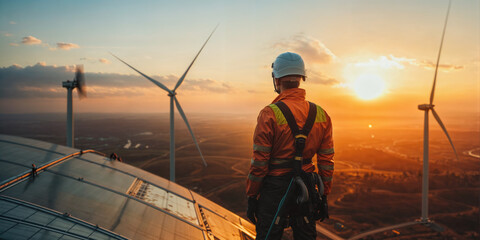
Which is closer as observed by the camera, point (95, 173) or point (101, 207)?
point (101, 207)

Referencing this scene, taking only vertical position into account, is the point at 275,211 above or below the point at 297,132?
below

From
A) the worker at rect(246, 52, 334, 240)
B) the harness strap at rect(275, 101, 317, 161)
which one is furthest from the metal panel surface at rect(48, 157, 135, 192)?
the harness strap at rect(275, 101, 317, 161)

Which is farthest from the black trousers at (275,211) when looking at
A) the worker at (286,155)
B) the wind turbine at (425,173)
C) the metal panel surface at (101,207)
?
the wind turbine at (425,173)

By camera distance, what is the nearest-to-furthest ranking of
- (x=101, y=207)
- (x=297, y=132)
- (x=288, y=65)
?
(x=297, y=132) → (x=288, y=65) → (x=101, y=207)

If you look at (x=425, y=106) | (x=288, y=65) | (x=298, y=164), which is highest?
(x=425, y=106)

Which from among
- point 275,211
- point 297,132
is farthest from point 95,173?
point 297,132

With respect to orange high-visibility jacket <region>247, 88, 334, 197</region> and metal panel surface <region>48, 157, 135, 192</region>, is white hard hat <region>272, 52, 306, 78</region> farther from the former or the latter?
metal panel surface <region>48, 157, 135, 192</region>

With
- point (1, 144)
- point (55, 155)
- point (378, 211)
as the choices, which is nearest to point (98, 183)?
point (55, 155)

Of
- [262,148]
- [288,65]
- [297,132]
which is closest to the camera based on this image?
[262,148]

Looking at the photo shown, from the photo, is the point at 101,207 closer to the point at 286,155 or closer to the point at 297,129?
the point at 286,155

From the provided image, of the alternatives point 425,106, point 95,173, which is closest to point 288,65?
point 95,173
